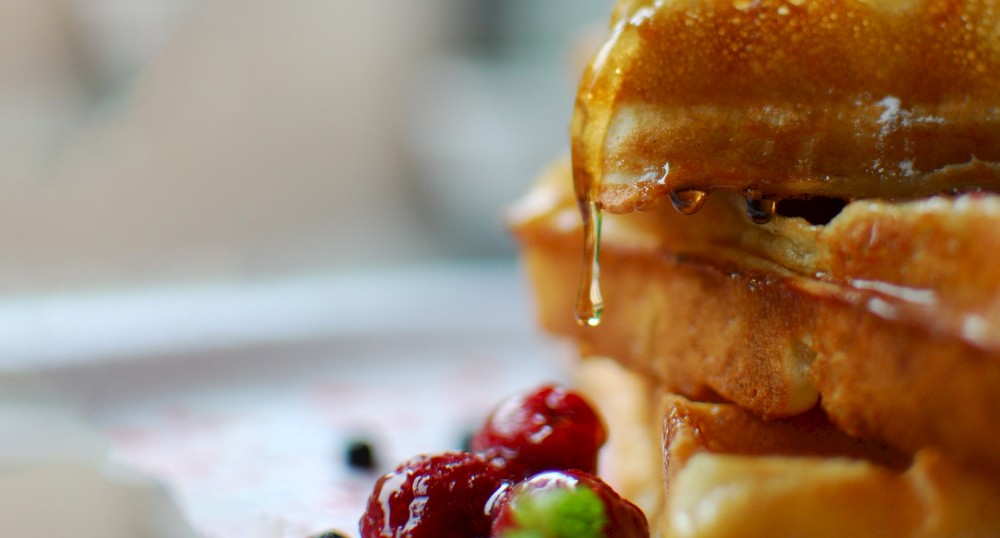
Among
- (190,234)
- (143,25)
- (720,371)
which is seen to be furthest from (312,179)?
(720,371)

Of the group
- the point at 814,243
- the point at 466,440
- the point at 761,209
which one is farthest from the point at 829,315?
the point at 466,440

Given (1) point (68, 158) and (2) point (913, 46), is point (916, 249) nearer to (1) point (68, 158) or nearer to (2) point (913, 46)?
(2) point (913, 46)

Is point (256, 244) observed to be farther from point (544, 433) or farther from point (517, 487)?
point (517, 487)

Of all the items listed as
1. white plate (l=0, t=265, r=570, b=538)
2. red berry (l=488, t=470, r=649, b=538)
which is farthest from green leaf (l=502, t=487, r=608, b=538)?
white plate (l=0, t=265, r=570, b=538)

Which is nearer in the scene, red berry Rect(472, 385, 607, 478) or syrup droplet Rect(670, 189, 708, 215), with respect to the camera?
syrup droplet Rect(670, 189, 708, 215)

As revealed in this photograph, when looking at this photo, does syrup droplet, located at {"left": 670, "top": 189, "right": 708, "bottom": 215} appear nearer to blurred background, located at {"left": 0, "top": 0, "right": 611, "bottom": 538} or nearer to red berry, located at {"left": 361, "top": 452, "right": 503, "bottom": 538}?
red berry, located at {"left": 361, "top": 452, "right": 503, "bottom": 538}

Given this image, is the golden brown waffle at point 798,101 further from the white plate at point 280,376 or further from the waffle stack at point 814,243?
the white plate at point 280,376

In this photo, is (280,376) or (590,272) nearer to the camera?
(590,272)

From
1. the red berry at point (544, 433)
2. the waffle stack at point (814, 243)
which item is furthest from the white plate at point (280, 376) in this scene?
the waffle stack at point (814, 243)
